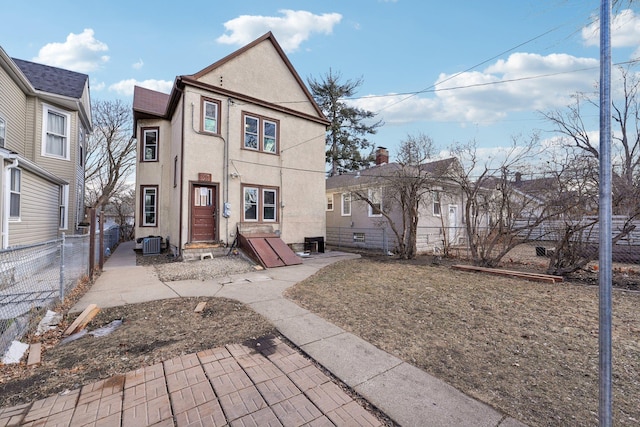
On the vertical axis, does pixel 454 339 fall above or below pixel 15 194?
below

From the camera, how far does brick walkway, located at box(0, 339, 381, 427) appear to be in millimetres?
2191

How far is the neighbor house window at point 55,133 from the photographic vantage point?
1059 centimetres

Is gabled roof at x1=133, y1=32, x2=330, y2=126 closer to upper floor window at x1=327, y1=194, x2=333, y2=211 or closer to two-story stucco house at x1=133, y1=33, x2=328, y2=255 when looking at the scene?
two-story stucco house at x1=133, y1=33, x2=328, y2=255

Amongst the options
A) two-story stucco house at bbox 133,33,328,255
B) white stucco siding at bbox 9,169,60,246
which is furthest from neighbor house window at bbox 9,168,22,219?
two-story stucco house at bbox 133,33,328,255

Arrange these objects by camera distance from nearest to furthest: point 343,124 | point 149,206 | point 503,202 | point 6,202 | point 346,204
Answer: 1. point 6,202
2. point 503,202
3. point 149,206
4. point 346,204
5. point 343,124

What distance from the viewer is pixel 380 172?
15.3 m

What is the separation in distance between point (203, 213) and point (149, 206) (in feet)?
14.0

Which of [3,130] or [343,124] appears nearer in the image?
[3,130]

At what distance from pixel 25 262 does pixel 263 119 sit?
8.81 m

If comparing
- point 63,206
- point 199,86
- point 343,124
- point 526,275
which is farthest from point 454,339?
point 343,124

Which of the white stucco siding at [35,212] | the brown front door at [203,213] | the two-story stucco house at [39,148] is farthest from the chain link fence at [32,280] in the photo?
the brown front door at [203,213]

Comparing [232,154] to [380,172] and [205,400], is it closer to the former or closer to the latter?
[380,172]

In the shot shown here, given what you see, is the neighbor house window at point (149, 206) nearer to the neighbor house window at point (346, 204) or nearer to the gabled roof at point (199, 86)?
the gabled roof at point (199, 86)

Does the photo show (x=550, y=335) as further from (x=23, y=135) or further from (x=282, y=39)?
(x=23, y=135)
